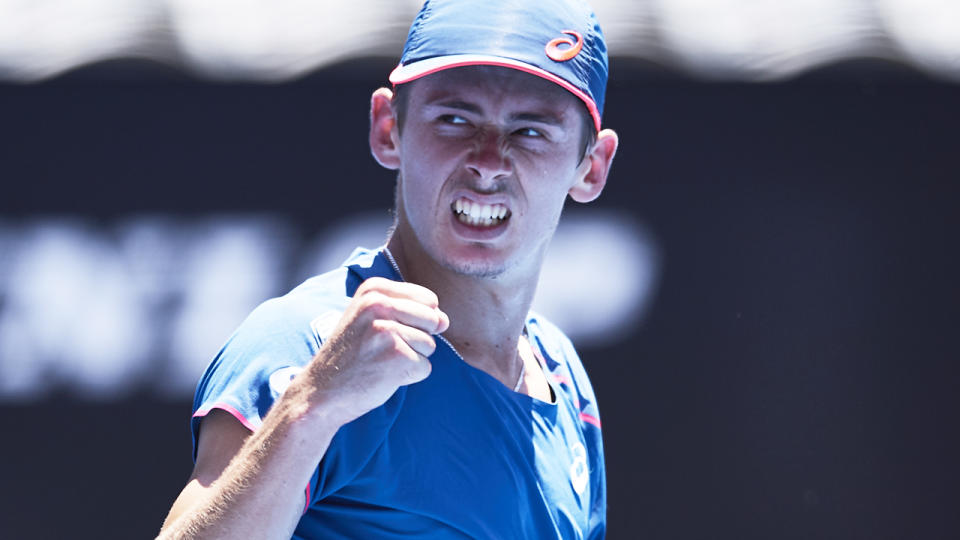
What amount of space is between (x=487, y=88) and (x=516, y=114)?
7 centimetres

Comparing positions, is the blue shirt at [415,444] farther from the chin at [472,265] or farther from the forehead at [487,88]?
the forehead at [487,88]

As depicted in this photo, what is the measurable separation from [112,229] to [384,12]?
125cm

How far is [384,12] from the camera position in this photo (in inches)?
152

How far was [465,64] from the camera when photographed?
1.83 m

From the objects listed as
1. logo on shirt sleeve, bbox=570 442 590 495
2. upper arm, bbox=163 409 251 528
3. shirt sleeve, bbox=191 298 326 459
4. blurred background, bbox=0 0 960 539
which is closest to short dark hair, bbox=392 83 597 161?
shirt sleeve, bbox=191 298 326 459

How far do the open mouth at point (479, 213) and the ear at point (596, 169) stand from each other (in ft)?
0.97

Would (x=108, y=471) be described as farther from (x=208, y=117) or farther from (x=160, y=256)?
(x=208, y=117)

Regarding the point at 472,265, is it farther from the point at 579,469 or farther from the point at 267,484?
the point at 267,484

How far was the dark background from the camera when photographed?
12.8 feet

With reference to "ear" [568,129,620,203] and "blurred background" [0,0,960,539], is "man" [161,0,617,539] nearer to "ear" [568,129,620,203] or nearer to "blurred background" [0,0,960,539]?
"ear" [568,129,620,203]

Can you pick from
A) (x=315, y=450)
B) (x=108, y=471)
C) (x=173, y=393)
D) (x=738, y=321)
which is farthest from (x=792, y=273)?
(x=315, y=450)

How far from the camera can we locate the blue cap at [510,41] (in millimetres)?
1847

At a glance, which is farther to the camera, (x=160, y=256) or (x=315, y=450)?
(x=160, y=256)

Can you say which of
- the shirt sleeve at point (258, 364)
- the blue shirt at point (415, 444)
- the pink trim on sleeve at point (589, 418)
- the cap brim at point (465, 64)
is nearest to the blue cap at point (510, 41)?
the cap brim at point (465, 64)
